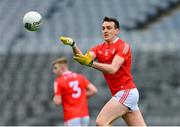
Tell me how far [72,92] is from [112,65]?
2845mm

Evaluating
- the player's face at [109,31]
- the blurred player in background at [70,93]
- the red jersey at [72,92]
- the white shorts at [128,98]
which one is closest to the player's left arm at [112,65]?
the player's face at [109,31]

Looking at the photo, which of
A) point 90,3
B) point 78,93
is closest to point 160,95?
point 78,93

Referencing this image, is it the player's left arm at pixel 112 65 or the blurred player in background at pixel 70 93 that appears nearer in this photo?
the player's left arm at pixel 112 65

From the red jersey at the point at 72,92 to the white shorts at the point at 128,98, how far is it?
2.45m

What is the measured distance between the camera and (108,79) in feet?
26.7

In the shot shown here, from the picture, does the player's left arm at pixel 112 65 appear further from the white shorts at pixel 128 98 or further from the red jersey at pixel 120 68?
the white shorts at pixel 128 98

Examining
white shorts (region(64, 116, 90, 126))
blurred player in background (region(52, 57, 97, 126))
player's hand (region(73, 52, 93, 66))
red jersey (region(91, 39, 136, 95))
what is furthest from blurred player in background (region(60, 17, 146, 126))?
white shorts (region(64, 116, 90, 126))

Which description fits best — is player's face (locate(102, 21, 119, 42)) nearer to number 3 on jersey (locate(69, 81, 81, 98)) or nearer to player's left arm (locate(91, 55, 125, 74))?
player's left arm (locate(91, 55, 125, 74))

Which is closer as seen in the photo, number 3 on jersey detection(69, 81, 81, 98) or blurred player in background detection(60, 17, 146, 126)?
blurred player in background detection(60, 17, 146, 126)

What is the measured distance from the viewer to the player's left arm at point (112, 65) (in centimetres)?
758

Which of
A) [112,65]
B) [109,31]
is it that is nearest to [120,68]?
[112,65]

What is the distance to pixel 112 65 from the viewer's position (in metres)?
7.74

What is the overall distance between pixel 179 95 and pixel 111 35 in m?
7.98

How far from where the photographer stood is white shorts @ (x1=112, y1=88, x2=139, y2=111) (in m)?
8.03
